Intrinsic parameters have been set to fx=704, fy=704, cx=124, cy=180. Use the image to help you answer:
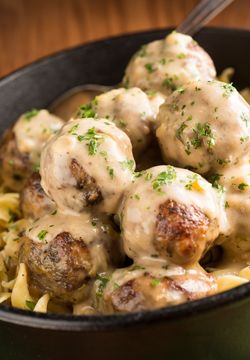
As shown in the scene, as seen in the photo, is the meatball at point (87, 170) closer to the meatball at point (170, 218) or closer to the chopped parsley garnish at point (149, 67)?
the meatball at point (170, 218)

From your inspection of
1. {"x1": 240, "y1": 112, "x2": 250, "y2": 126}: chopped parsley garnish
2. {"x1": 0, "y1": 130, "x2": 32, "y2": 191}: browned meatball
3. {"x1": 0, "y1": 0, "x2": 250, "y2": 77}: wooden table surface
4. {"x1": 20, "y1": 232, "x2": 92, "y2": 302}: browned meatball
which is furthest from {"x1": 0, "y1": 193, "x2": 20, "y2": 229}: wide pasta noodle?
{"x1": 0, "y1": 0, "x2": 250, "y2": 77}: wooden table surface

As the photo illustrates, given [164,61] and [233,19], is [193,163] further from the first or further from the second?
[233,19]

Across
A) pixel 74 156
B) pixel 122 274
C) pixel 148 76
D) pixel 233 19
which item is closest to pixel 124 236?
pixel 122 274

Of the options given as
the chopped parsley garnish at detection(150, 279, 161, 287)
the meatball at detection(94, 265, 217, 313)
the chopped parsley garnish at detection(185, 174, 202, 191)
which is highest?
the chopped parsley garnish at detection(185, 174, 202, 191)

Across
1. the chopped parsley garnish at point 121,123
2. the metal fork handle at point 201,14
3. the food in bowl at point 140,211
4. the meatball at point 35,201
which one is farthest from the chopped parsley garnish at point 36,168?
the metal fork handle at point 201,14

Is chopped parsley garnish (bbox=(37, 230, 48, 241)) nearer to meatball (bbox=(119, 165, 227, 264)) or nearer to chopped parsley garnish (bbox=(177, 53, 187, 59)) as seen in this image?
meatball (bbox=(119, 165, 227, 264))

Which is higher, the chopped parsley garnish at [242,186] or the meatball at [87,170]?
the meatball at [87,170]
